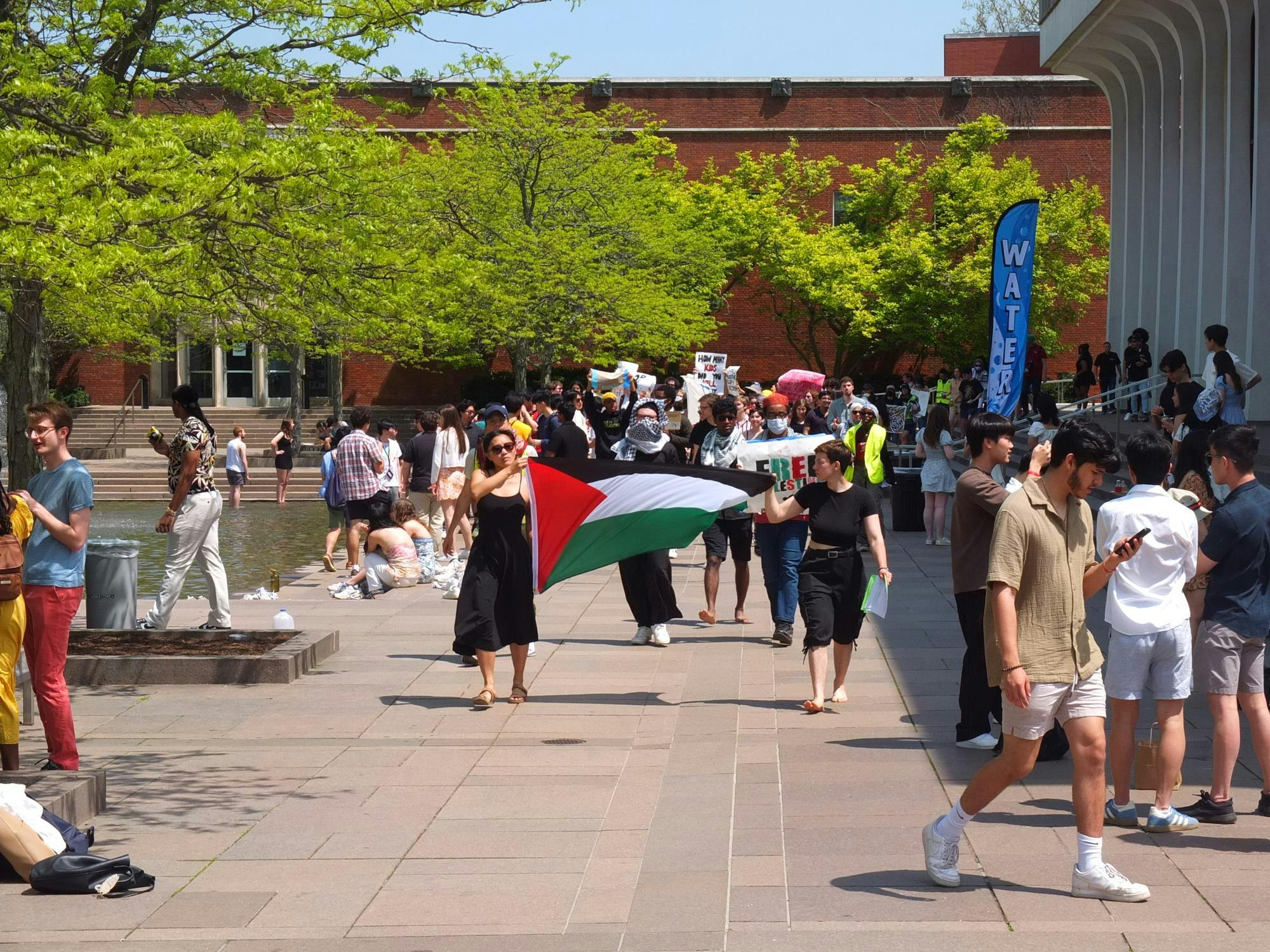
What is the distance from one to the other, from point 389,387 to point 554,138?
1636 cm

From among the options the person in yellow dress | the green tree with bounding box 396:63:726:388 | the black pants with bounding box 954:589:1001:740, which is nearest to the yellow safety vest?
→ the black pants with bounding box 954:589:1001:740

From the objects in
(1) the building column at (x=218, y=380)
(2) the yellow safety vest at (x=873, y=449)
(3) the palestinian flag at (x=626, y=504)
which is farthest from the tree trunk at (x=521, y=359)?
(3) the palestinian flag at (x=626, y=504)

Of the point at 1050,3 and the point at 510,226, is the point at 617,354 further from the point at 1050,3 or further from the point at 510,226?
the point at 1050,3

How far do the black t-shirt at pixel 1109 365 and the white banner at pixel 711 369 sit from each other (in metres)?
8.91

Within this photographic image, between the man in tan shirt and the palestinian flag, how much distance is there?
4814mm

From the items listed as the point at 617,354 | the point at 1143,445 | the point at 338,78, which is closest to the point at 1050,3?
the point at 617,354

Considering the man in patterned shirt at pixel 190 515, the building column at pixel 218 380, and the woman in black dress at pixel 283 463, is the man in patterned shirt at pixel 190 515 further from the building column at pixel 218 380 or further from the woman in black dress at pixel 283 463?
the building column at pixel 218 380

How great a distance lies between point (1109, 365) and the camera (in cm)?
3128

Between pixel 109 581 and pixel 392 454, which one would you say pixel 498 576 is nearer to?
pixel 109 581

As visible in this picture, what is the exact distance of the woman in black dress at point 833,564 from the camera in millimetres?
9781

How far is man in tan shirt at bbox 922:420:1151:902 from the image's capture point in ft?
18.9

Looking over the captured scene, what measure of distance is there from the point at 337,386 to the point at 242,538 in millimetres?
24162

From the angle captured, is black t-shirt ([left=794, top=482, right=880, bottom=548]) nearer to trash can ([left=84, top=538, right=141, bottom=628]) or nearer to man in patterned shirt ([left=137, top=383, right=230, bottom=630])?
man in patterned shirt ([left=137, top=383, right=230, bottom=630])

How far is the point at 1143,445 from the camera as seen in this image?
6699mm
